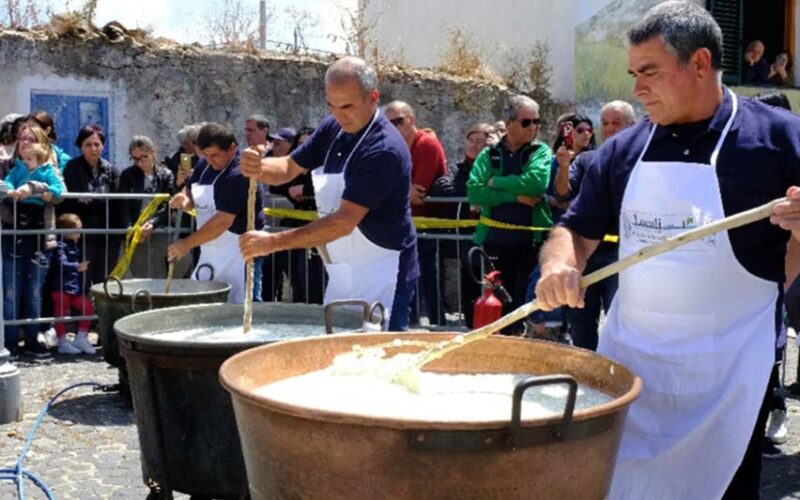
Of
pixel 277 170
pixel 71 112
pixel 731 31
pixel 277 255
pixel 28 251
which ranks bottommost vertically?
pixel 277 255

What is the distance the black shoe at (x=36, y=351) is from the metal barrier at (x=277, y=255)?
22 centimetres

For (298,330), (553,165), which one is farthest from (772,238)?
(553,165)

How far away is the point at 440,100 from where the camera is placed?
13.6 meters

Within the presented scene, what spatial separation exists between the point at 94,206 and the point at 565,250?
6612 millimetres

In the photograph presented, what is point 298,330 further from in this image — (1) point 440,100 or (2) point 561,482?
(1) point 440,100

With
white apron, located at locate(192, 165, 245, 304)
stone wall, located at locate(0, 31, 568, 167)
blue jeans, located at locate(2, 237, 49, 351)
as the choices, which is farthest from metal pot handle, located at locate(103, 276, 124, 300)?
stone wall, located at locate(0, 31, 568, 167)

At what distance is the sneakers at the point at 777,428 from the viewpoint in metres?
5.78

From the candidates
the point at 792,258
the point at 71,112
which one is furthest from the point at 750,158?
the point at 71,112

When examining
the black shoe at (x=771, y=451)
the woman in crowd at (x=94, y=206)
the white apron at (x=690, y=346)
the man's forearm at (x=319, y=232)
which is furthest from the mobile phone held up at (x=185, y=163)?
the white apron at (x=690, y=346)

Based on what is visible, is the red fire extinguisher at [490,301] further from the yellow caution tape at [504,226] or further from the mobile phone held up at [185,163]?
the mobile phone held up at [185,163]

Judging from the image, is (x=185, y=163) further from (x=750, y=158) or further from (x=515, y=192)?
(x=750, y=158)

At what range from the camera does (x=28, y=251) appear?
8.51 m

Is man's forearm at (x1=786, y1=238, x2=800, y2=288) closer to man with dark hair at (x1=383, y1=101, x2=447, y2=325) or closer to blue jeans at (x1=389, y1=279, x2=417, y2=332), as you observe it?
blue jeans at (x1=389, y1=279, x2=417, y2=332)

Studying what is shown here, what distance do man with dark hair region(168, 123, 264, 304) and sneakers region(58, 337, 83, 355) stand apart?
231 centimetres
